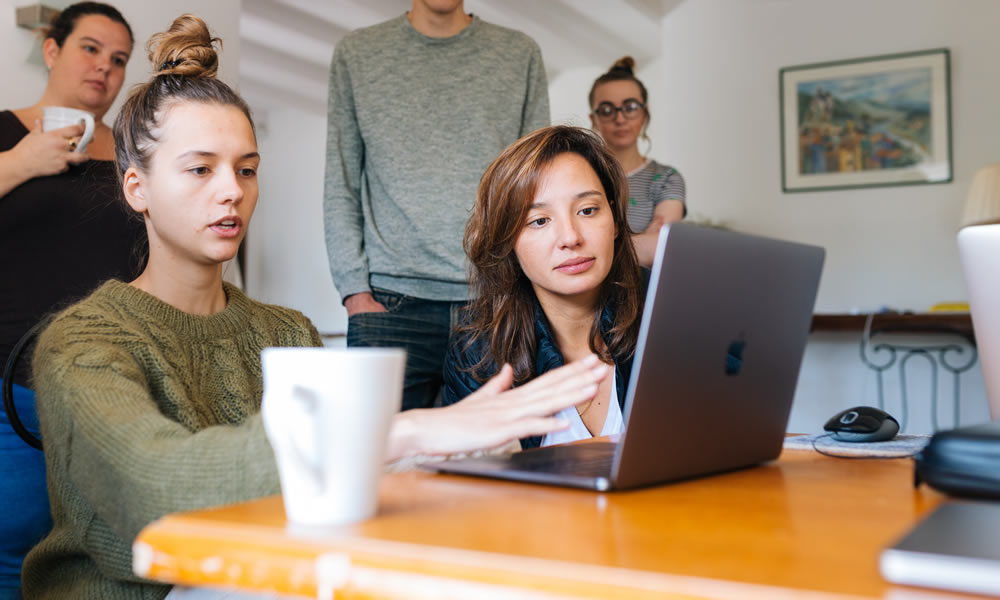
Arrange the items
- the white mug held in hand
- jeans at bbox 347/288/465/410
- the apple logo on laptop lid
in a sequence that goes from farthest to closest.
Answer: jeans at bbox 347/288/465/410, the apple logo on laptop lid, the white mug held in hand

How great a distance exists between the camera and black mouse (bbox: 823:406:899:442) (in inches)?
42.0

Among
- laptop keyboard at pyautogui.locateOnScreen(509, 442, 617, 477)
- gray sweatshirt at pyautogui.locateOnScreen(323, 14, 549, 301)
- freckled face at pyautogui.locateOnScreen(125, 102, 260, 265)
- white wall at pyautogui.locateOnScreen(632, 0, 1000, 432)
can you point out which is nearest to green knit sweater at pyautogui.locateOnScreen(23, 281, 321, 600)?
freckled face at pyautogui.locateOnScreen(125, 102, 260, 265)

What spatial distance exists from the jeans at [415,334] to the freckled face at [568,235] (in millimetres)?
348

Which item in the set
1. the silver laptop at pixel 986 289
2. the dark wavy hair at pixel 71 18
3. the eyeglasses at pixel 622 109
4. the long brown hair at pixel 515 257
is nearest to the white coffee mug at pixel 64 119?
the dark wavy hair at pixel 71 18

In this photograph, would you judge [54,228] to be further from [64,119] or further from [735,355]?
[735,355]

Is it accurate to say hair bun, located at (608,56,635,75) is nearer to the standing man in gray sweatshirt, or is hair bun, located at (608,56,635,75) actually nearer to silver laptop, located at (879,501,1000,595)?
the standing man in gray sweatshirt

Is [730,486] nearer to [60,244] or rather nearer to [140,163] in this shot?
[140,163]

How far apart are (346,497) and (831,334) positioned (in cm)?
498

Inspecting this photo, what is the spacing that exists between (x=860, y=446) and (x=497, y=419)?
20.9 inches

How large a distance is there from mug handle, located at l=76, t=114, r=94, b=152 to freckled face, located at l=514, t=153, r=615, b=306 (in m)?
0.85

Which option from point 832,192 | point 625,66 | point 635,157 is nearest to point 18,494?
point 635,157

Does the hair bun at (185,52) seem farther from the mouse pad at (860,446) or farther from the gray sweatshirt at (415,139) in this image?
the mouse pad at (860,446)

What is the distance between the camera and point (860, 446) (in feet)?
3.35

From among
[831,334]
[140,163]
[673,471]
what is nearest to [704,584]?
[673,471]
